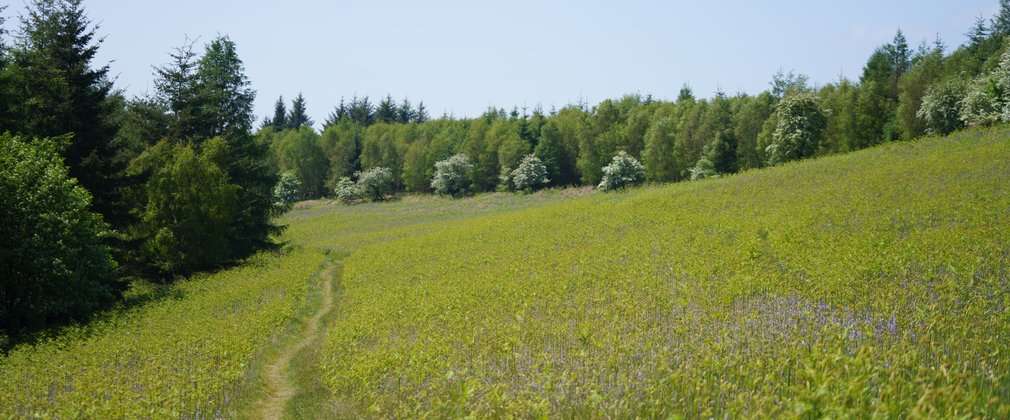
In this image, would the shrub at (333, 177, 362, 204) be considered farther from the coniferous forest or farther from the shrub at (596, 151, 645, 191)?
the shrub at (596, 151, 645, 191)

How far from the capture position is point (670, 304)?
1250 centimetres

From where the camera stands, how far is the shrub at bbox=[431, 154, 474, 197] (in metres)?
86.4

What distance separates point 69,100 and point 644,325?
23.8 meters

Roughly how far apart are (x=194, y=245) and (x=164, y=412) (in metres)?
24.4

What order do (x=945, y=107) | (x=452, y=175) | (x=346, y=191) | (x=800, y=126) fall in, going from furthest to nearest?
(x=346, y=191) → (x=452, y=175) → (x=800, y=126) → (x=945, y=107)

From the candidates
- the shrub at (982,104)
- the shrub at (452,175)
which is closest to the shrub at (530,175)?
the shrub at (452,175)

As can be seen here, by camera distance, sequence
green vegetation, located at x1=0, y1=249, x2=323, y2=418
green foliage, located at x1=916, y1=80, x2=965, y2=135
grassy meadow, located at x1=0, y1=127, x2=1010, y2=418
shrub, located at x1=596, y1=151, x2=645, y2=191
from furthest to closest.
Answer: shrub, located at x1=596, y1=151, x2=645, y2=191, green foliage, located at x1=916, y1=80, x2=965, y2=135, green vegetation, located at x1=0, y1=249, x2=323, y2=418, grassy meadow, located at x1=0, y1=127, x2=1010, y2=418

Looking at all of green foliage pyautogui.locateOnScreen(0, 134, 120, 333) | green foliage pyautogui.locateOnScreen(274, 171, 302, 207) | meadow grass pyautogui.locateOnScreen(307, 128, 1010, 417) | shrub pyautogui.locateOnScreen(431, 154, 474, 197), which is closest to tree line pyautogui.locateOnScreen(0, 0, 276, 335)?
green foliage pyautogui.locateOnScreen(0, 134, 120, 333)

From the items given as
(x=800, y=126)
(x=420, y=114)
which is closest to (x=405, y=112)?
(x=420, y=114)

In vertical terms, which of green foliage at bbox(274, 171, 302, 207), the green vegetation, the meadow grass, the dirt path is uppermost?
green foliage at bbox(274, 171, 302, 207)

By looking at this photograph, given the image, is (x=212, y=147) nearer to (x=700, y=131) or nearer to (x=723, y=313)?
(x=723, y=313)

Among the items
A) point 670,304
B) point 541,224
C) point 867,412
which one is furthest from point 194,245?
point 867,412

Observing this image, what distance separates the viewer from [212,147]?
3409cm

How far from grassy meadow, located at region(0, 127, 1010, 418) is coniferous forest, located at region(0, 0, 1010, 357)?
303 cm
